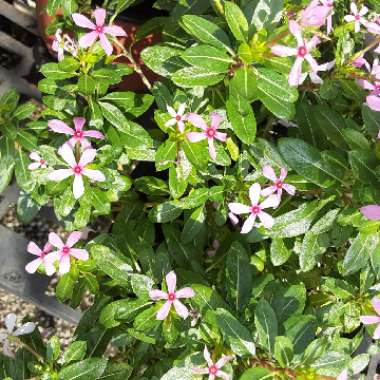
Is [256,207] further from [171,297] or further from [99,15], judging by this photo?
[99,15]

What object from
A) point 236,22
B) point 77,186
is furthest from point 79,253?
point 236,22

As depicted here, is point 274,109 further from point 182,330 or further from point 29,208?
point 29,208

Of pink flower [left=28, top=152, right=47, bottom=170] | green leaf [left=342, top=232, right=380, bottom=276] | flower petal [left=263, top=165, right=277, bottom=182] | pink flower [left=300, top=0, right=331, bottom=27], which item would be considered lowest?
green leaf [left=342, top=232, right=380, bottom=276]

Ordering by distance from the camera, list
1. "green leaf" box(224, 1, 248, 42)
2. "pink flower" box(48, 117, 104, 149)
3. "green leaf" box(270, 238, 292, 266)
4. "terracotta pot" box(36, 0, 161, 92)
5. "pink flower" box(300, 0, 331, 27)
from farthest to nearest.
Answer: "terracotta pot" box(36, 0, 161, 92)
"green leaf" box(270, 238, 292, 266)
"pink flower" box(48, 117, 104, 149)
"green leaf" box(224, 1, 248, 42)
"pink flower" box(300, 0, 331, 27)

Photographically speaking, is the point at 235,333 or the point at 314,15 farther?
the point at 235,333

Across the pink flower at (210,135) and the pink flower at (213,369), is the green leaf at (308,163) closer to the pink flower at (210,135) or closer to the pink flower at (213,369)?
the pink flower at (210,135)

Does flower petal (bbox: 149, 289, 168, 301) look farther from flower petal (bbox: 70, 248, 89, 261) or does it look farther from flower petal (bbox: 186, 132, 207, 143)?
flower petal (bbox: 186, 132, 207, 143)

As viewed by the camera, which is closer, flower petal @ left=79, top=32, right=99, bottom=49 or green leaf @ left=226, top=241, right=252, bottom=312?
flower petal @ left=79, top=32, right=99, bottom=49

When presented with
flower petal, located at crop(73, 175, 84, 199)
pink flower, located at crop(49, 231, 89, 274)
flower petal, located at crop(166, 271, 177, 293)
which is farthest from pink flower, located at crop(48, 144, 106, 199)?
flower petal, located at crop(166, 271, 177, 293)
